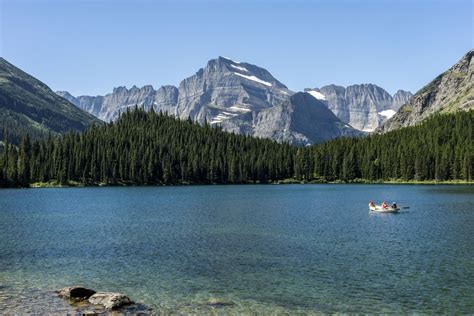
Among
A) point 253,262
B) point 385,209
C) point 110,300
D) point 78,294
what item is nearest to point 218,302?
point 110,300

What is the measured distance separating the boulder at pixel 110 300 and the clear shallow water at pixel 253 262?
1.84m

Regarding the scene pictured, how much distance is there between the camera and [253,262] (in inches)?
1950

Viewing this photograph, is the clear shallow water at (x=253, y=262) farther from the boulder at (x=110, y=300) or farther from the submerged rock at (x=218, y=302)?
the boulder at (x=110, y=300)

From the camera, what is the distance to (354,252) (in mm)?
53875

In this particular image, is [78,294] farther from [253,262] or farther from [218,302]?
[253,262]

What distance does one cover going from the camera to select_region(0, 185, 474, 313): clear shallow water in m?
35.9

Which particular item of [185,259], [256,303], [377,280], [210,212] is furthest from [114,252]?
[210,212]

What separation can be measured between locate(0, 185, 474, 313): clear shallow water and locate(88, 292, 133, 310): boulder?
1.84 meters

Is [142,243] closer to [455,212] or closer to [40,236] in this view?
[40,236]

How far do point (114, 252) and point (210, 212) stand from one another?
48179mm

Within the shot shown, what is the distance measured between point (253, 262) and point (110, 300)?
62.3 ft

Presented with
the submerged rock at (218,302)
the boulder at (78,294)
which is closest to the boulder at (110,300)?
the boulder at (78,294)

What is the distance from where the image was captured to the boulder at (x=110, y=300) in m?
33.8

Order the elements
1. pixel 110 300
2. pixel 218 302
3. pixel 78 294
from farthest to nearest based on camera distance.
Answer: pixel 78 294, pixel 218 302, pixel 110 300
